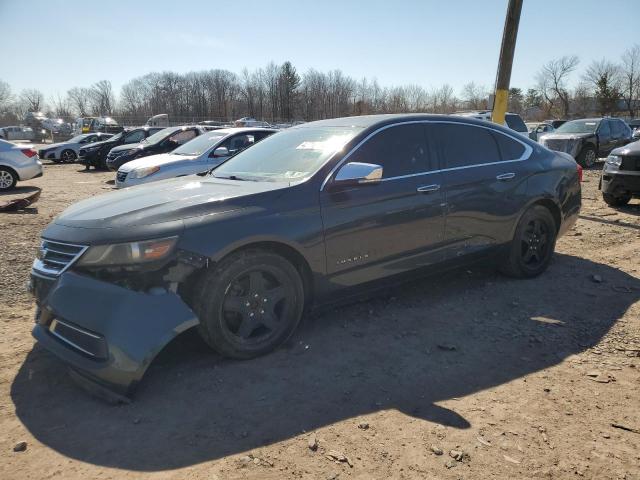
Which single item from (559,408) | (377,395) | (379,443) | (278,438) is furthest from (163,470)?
(559,408)

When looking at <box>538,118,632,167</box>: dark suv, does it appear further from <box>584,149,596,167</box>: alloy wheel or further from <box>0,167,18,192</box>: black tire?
<box>0,167,18,192</box>: black tire

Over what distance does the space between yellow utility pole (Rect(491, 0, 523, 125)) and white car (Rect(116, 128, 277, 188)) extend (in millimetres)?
4870

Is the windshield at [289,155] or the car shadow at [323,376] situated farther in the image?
the windshield at [289,155]

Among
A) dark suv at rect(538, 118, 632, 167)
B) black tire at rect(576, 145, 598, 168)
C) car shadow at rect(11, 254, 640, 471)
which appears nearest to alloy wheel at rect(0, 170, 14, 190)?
Answer: car shadow at rect(11, 254, 640, 471)

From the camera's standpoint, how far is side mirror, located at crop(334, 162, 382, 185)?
350 centimetres

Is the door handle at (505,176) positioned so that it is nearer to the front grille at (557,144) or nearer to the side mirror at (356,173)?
the side mirror at (356,173)

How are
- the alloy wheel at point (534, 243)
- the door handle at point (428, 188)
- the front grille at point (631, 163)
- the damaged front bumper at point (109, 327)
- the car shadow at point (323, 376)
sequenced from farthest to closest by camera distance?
1. the front grille at point (631, 163)
2. the alloy wheel at point (534, 243)
3. the door handle at point (428, 188)
4. the damaged front bumper at point (109, 327)
5. the car shadow at point (323, 376)

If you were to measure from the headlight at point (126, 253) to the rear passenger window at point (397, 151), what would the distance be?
1.66 m

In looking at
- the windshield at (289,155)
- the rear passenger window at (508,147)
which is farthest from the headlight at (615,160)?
the windshield at (289,155)

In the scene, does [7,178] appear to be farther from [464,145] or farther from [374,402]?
[374,402]

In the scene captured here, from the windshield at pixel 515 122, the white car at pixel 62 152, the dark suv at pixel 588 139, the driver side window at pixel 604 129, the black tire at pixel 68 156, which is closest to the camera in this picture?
the windshield at pixel 515 122

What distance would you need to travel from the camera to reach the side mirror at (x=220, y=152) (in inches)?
370

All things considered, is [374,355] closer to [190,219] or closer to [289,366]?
[289,366]

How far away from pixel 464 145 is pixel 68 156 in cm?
2357
